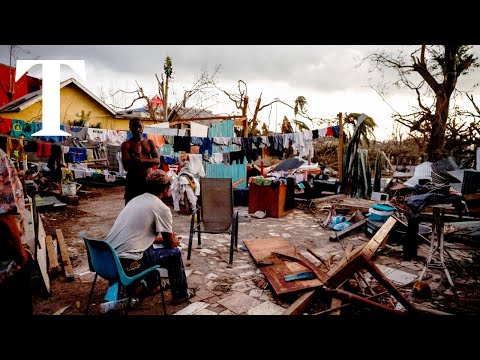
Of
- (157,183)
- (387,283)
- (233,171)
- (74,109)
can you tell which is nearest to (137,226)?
(157,183)

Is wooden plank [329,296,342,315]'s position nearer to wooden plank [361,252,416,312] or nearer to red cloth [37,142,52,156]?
wooden plank [361,252,416,312]

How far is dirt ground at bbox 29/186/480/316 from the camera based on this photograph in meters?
3.32

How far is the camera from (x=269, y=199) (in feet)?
25.1

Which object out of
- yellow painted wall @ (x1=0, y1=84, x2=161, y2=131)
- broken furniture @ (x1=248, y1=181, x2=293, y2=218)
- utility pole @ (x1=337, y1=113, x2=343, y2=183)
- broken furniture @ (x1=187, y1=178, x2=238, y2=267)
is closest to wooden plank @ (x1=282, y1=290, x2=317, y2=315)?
broken furniture @ (x1=187, y1=178, x2=238, y2=267)

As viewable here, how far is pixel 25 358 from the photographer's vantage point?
A: 2.40 meters

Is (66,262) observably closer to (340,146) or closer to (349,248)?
(349,248)

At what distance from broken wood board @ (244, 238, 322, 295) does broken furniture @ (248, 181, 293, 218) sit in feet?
7.61

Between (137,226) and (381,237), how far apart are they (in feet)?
13.1

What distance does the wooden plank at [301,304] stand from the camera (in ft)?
9.93

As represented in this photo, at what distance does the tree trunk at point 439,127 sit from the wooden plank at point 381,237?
7.60 meters

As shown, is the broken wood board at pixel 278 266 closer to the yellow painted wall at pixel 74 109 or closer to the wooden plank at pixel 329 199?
the wooden plank at pixel 329 199
